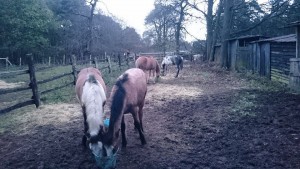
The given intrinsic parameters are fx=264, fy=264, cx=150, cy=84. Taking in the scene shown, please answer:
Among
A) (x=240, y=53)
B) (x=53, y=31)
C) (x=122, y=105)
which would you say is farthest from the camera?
(x=53, y=31)

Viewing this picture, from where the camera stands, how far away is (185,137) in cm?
498

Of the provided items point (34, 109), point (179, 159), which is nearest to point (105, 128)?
point (179, 159)

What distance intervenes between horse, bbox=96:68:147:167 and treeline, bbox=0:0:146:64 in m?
19.4

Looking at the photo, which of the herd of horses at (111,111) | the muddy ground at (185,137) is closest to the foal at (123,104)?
the herd of horses at (111,111)

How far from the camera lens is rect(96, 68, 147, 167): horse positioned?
11.1ft

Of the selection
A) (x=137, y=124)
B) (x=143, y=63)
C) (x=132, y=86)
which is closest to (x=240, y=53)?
(x=143, y=63)

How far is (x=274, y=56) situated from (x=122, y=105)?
970 centimetres

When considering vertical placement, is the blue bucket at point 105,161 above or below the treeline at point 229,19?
below

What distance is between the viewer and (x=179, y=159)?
4.05 m

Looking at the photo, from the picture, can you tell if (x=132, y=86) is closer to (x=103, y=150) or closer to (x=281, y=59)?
(x=103, y=150)

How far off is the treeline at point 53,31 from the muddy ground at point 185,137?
17.9 m

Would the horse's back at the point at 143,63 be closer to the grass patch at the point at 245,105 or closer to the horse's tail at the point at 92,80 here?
the grass patch at the point at 245,105

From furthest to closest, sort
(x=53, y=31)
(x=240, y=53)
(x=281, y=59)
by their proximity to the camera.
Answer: (x=53, y=31) < (x=240, y=53) < (x=281, y=59)

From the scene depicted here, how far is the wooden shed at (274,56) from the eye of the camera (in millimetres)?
10297
